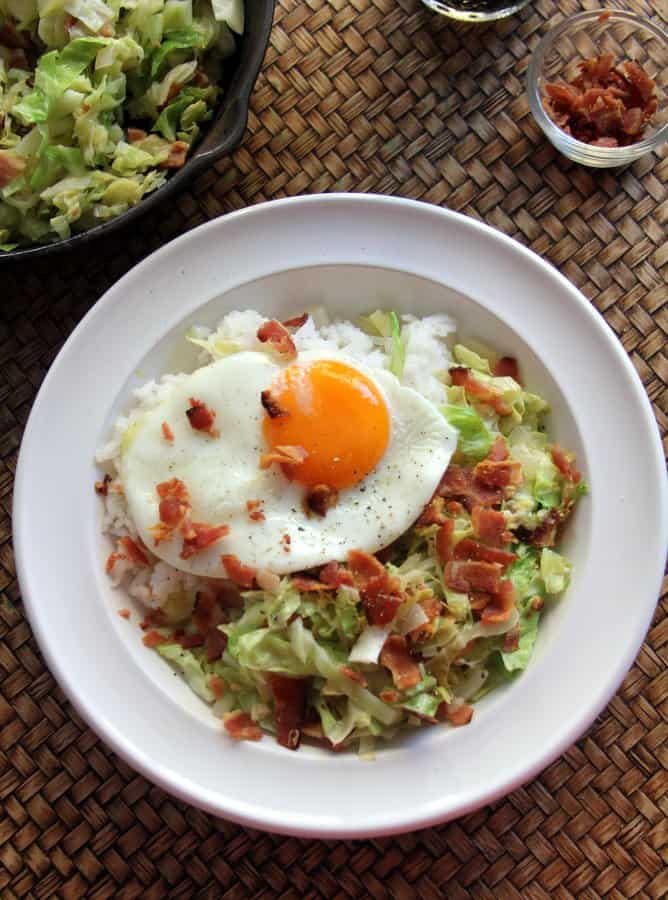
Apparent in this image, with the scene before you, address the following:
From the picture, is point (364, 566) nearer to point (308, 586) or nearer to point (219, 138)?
point (308, 586)

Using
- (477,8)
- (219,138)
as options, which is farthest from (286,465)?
(477,8)

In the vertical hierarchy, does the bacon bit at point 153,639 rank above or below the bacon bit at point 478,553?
below

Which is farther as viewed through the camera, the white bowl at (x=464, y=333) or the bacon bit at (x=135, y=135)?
the bacon bit at (x=135, y=135)

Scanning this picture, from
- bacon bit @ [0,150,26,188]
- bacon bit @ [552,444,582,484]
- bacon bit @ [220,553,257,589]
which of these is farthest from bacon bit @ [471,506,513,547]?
bacon bit @ [0,150,26,188]

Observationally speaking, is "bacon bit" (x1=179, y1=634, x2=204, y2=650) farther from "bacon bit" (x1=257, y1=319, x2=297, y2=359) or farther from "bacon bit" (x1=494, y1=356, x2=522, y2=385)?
"bacon bit" (x1=494, y1=356, x2=522, y2=385)

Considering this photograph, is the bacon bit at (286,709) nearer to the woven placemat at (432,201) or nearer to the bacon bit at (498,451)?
the woven placemat at (432,201)

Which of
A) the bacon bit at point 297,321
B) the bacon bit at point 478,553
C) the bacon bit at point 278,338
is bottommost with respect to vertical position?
the bacon bit at point 478,553

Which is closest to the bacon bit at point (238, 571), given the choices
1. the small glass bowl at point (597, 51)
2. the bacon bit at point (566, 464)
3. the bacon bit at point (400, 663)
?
the bacon bit at point (400, 663)

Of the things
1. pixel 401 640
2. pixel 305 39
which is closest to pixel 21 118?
pixel 305 39
